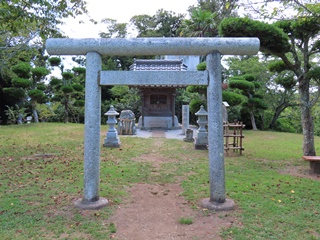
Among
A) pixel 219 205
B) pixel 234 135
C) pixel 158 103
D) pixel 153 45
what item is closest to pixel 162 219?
pixel 219 205

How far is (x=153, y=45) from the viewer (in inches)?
172

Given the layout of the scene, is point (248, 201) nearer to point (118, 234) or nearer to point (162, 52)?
point (118, 234)

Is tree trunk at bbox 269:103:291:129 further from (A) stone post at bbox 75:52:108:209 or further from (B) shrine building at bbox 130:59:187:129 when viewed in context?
(A) stone post at bbox 75:52:108:209

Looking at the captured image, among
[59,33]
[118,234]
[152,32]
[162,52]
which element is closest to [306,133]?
[162,52]

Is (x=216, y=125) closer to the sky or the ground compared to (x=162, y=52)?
closer to the ground

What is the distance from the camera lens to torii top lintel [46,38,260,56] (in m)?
4.34

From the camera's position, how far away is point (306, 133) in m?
7.83

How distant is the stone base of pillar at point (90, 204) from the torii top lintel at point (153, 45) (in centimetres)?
246

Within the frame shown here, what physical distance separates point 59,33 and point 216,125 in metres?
6.74

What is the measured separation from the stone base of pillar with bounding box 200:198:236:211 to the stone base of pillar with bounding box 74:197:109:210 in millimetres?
1629

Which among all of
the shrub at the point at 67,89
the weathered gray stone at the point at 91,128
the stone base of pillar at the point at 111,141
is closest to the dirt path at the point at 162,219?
the weathered gray stone at the point at 91,128

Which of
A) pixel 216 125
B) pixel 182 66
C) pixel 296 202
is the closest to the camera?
pixel 216 125

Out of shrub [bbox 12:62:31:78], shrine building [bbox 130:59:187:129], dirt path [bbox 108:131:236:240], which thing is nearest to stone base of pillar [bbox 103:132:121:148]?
dirt path [bbox 108:131:236:240]

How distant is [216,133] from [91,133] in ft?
6.60
